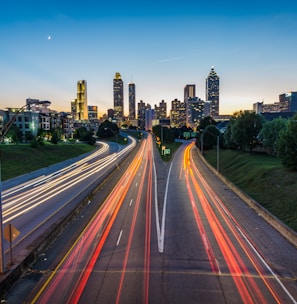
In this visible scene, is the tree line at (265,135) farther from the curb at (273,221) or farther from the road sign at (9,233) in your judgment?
the road sign at (9,233)

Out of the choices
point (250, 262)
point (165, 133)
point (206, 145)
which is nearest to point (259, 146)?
point (206, 145)

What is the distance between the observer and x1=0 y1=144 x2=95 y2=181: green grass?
4799cm

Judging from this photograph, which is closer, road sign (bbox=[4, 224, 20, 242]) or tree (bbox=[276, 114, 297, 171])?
road sign (bbox=[4, 224, 20, 242])

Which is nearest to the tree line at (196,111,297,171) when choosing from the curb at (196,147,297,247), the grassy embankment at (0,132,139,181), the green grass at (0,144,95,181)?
the curb at (196,147,297,247)

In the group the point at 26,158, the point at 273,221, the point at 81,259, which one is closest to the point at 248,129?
the point at 273,221

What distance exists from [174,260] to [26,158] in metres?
51.3

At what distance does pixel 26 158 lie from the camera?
57.3 meters

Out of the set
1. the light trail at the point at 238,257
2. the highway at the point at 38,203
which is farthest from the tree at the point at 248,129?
the light trail at the point at 238,257

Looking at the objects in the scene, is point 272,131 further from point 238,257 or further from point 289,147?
point 238,257

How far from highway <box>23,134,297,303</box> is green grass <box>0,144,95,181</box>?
30204mm

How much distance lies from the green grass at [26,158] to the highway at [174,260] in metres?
30.2

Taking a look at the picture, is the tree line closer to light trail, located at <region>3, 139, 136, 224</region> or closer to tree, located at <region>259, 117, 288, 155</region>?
tree, located at <region>259, 117, 288, 155</region>

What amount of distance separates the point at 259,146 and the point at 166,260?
58135mm

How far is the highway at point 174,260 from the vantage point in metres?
11.4
